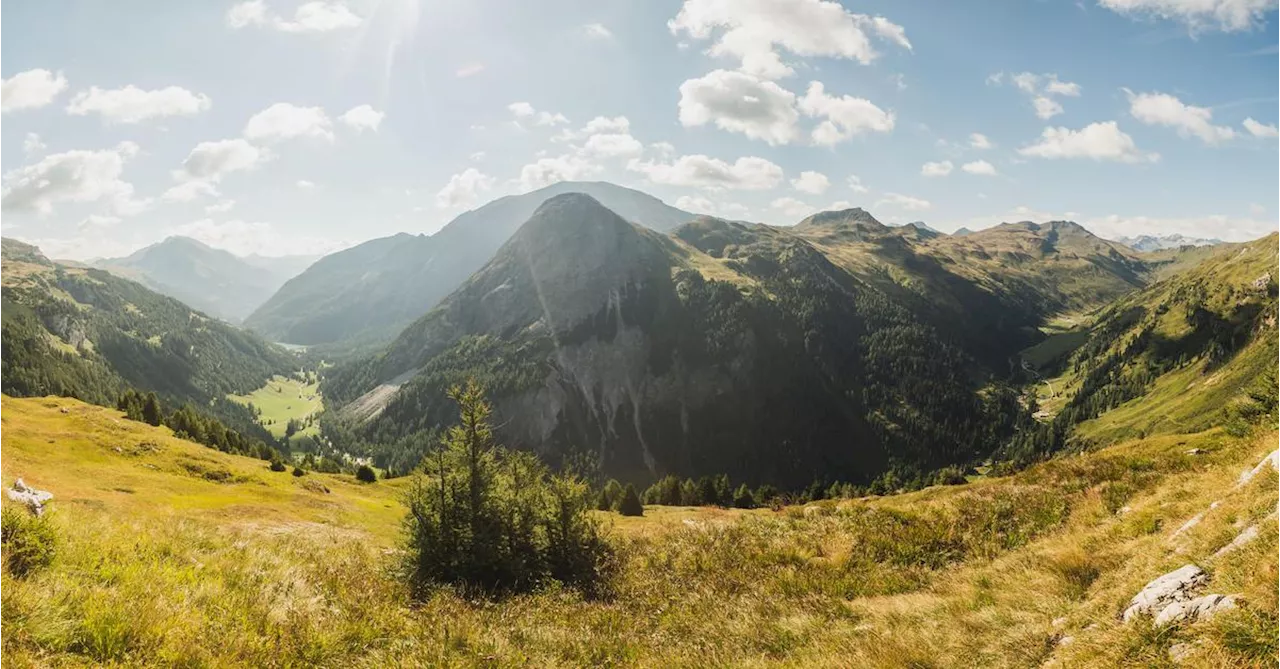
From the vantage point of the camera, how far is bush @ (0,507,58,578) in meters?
8.76

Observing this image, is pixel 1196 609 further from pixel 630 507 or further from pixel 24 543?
pixel 630 507

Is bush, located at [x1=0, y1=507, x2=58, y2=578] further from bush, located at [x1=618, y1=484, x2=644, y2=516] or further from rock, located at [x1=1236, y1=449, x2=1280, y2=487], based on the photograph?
bush, located at [x1=618, y1=484, x2=644, y2=516]

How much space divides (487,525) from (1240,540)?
20.1 meters

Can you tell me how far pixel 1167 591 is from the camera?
7.38m

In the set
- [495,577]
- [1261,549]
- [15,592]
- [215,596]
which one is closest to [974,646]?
[1261,549]

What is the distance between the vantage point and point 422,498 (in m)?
21.4

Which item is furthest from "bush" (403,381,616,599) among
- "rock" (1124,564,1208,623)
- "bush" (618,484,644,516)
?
"bush" (618,484,644,516)

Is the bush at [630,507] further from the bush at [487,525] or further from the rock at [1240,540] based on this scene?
the rock at [1240,540]

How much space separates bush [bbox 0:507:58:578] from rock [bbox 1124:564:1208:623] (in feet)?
53.2

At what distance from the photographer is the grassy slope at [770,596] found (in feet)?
23.8

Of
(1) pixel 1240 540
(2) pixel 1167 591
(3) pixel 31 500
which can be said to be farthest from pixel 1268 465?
(3) pixel 31 500

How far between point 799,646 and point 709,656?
1.77 m

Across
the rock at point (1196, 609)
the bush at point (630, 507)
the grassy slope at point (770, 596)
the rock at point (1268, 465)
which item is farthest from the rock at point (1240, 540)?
the bush at point (630, 507)

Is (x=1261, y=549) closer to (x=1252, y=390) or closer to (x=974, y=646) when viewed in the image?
(x=974, y=646)
